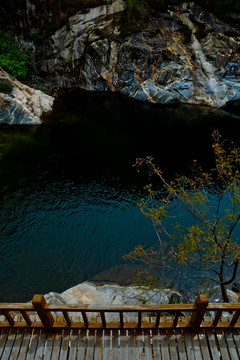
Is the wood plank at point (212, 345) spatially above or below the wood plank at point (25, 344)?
below

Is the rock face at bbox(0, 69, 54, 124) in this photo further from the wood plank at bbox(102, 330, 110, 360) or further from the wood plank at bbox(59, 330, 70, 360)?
the wood plank at bbox(102, 330, 110, 360)

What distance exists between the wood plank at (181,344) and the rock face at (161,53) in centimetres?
4158

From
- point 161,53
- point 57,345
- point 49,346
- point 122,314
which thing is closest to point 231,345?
point 122,314

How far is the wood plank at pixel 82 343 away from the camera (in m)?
6.19

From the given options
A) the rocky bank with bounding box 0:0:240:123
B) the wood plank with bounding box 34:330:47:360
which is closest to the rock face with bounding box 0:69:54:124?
the rocky bank with bounding box 0:0:240:123

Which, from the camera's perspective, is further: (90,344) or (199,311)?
(90,344)

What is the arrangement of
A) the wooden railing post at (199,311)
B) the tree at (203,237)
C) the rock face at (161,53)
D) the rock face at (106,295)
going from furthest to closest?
the rock face at (161,53), the rock face at (106,295), the tree at (203,237), the wooden railing post at (199,311)

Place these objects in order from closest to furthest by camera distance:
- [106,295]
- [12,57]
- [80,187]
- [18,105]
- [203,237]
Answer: [203,237], [106,295], [80,187], [18,105], [12,57]

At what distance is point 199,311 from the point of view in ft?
19.4

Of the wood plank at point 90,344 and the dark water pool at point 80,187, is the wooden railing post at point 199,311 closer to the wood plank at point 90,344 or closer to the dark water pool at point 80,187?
the wood plank at point 90,344

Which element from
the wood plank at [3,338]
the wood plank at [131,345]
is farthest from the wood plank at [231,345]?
the wood plank at [3,338]

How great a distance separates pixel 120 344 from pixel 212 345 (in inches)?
103

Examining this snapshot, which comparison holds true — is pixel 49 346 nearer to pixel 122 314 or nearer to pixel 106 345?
pixel 106 345

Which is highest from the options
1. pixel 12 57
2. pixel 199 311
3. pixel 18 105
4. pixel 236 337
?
pixel 12 57
